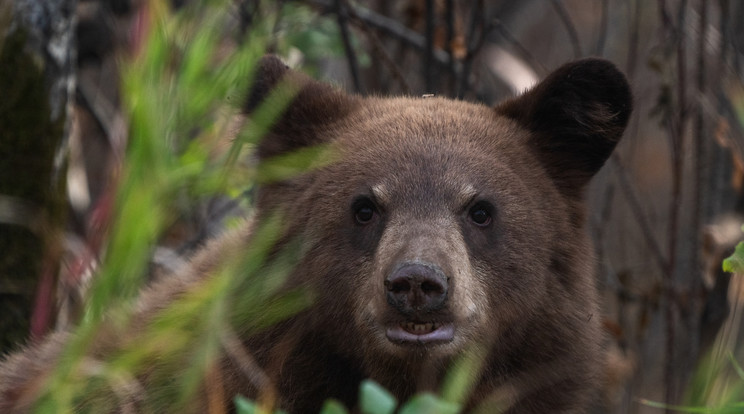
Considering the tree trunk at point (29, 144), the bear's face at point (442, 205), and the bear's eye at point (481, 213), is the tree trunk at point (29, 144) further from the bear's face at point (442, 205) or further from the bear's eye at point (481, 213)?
the bear's eye at point (481, 213)

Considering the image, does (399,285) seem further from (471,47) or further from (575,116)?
(471,47)

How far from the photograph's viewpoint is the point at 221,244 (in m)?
4.94

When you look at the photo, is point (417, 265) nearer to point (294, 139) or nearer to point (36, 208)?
point (294, 139)

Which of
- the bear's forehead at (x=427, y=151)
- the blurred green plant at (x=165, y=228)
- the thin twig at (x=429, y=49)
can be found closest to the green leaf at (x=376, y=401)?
the blurred green plant at (x=165, y=228)

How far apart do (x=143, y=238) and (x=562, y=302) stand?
1.93m

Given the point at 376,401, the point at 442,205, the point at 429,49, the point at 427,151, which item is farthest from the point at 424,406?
the point at 429,49

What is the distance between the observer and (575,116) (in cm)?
478

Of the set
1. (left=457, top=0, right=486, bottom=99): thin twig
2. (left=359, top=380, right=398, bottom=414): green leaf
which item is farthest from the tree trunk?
(left=359, top=380, right=398, bottom=414): green leaf

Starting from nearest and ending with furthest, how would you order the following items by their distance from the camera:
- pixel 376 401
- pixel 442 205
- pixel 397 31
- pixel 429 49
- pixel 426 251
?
pixel 376 401, pixel 426 251, pixel 442 205, pixel 429 49, pixel 397 31

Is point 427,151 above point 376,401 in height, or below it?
below

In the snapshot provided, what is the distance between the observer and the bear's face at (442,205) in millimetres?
4082

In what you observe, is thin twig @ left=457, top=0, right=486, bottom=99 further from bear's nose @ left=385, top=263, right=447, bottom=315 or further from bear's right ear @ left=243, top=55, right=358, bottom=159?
bear's nose @ left=385, top=263, right=447, bottom=315

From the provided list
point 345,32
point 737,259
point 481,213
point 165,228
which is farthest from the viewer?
point 345,32

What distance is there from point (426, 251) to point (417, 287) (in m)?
0.18
